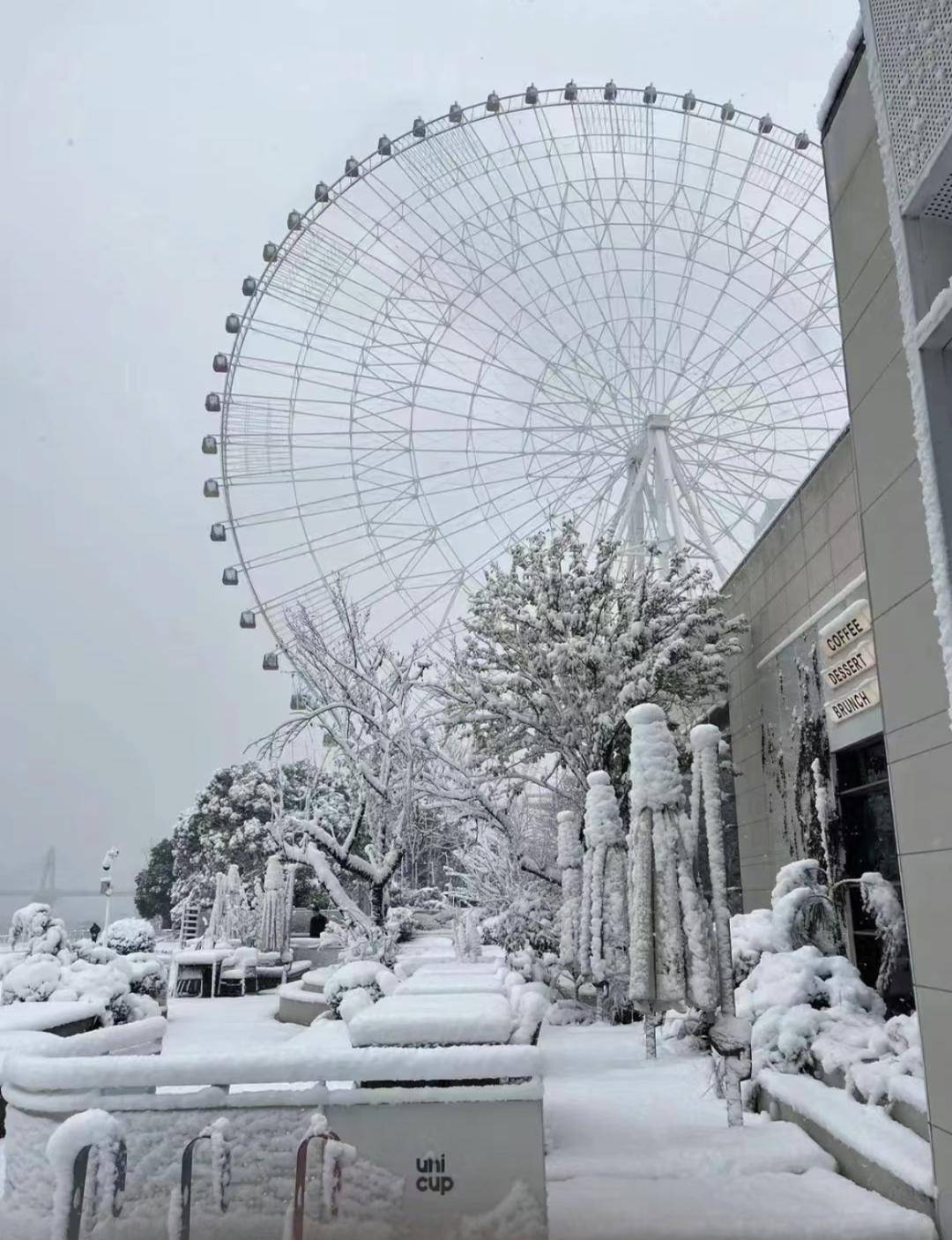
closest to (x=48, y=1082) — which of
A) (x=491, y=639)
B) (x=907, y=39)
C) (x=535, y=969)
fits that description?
(x=907, y=39)

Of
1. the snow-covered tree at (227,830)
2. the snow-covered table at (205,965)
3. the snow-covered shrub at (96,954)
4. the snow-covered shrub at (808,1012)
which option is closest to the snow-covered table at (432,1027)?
the snow-covered shrub at (808,1012)

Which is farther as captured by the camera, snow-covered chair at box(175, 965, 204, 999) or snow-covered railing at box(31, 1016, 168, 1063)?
snow-covered chair at box(175, 965, 204, 999)

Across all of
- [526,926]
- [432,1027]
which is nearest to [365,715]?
[526,926]

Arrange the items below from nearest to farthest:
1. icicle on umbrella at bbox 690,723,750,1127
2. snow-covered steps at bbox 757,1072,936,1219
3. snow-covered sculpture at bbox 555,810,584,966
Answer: snow-covered steps at bbox 757,1072,936,1219 → icicle on umbrella at bbox 690,723,750,1127 → snow-covered sculpture at bbox 555,810,584,966

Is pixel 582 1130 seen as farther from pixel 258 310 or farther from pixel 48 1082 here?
pixel 258 310

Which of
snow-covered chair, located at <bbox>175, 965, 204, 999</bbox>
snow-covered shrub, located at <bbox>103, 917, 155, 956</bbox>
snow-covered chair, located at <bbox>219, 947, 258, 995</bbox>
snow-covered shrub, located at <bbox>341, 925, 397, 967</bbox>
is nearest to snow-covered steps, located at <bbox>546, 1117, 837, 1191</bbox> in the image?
snow-covered shrub, located at <bbox>341, 925, 397, 967</bbox>

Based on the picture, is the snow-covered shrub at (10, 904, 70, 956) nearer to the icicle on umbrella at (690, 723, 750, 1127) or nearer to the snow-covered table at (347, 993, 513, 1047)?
the icicle on umbrella at (690, 723, 750, 1127)

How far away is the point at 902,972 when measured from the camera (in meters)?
9.41

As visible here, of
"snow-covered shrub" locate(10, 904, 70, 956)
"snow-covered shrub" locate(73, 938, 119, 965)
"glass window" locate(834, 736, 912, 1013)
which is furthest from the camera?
"snow-covered shrub" locate(73, 938, 119, 965)

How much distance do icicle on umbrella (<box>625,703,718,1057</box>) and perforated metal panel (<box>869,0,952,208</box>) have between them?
12.3 ft

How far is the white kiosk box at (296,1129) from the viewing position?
3.86 metres

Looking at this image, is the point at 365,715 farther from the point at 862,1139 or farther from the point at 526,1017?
the point at 862,1139

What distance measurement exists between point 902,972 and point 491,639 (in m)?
11.3

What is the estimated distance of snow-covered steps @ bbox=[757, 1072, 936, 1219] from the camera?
467cm
